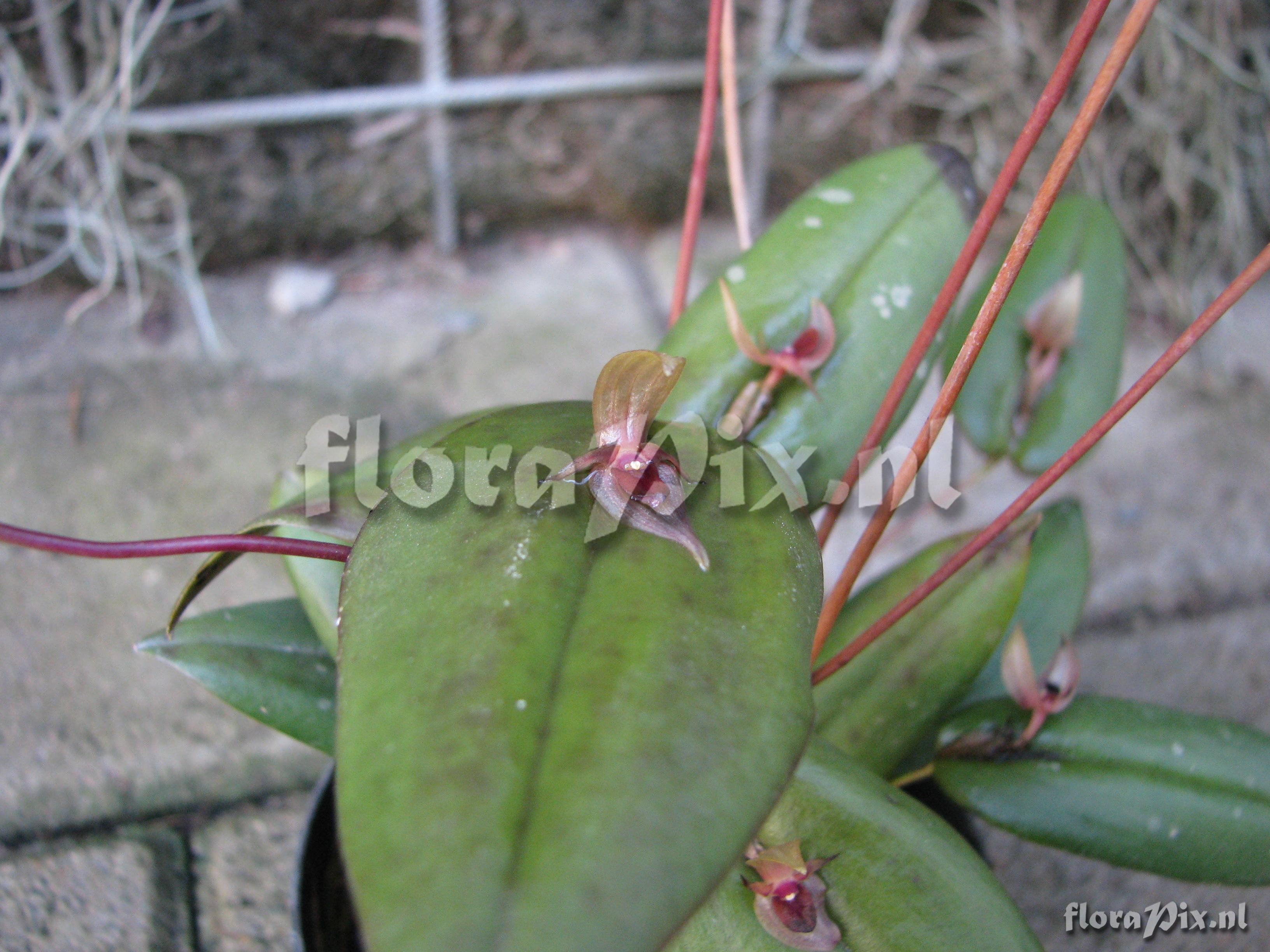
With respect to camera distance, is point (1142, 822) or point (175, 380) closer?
point (1142, 822)

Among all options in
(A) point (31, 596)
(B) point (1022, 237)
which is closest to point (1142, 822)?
(B) point (1022, 237)

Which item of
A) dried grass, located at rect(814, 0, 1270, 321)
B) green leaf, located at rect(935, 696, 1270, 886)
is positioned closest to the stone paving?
dried grass, located at rect(814, 0, 1270, 321)

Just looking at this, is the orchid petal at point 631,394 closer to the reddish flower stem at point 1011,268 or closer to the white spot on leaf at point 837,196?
the reddish flower stem at point 1011,268

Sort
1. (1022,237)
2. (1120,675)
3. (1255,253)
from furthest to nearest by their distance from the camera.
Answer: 1. (1255,253)
2. (1120,675)
3. (1022,237)

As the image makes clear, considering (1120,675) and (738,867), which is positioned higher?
(738,867)

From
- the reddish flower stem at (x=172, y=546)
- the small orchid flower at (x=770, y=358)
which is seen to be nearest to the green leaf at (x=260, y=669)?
the reddish flower stem at (x=172, y=546)

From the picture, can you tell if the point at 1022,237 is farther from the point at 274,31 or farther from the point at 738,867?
the point at 274,31
